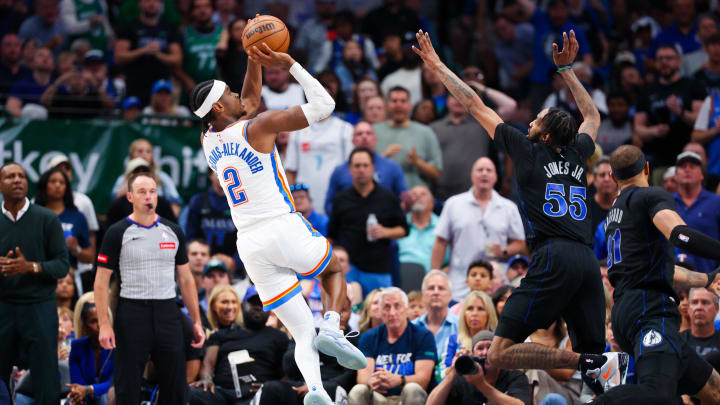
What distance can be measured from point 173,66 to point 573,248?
960cm

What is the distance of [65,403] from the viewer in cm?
1095

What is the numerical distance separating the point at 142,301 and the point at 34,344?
129 centimetres

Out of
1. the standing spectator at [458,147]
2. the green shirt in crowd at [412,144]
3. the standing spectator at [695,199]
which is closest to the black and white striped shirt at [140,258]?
the green shirt in crowd at [412,144]

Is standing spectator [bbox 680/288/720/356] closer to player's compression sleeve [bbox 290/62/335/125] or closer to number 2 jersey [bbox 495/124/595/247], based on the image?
number 2 jersey [bbox 495/124/595/247]

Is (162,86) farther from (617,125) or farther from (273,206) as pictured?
(273,206)

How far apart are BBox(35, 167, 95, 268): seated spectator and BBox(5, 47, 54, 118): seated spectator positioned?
2920mm

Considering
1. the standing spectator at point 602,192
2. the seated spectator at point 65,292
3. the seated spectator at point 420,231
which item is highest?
the standing spectator at point 602,192

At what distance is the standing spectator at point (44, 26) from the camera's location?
17125 millimetres

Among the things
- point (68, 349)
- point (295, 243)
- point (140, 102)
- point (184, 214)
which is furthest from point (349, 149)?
point (295, 243)

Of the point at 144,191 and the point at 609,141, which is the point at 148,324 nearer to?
the point at 144,191

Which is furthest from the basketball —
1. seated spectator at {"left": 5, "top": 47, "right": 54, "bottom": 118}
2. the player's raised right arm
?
seated spectator at {"left": 5, "top": 47, "right": 54, "bottom": 118}

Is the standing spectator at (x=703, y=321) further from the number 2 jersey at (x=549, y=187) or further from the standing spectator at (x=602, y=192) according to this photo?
the standing spectator at (x=602, y=192)

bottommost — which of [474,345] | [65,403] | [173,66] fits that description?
[65,403]

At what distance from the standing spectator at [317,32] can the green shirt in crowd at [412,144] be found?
2.89 meters
